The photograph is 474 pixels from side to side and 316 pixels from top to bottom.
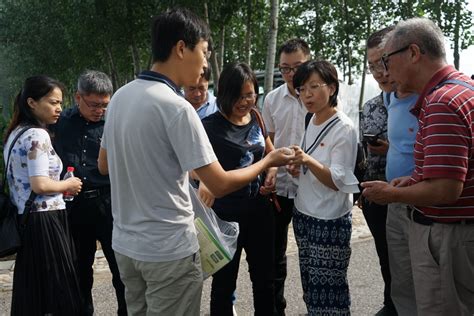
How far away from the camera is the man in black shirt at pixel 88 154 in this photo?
3477 millimetres

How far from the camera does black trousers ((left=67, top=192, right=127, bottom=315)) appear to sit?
11.5 feet

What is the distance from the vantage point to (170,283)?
84.4 inches

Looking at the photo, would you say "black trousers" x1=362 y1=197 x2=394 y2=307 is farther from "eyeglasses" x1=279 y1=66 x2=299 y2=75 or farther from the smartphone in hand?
"eyeglasses" x1=279 y1=66 x2=299 y2=75

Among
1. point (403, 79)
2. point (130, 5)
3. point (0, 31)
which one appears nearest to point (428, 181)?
point (403, 79)

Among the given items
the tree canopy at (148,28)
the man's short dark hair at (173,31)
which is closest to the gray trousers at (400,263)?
the man's short dark hair at (173,31)

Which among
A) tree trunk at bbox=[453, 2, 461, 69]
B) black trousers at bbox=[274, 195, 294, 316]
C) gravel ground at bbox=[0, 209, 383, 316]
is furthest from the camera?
tree trunk at bbox=[453, 2, 461, 69]

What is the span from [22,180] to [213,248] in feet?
4.68

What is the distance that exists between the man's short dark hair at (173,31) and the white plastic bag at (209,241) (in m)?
0.73

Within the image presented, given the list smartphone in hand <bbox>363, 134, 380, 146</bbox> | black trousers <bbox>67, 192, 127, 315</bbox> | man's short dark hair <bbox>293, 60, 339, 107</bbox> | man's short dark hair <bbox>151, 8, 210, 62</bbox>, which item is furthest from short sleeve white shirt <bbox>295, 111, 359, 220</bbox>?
black trousers <bbox>67, 192, 127, 315</bbox>

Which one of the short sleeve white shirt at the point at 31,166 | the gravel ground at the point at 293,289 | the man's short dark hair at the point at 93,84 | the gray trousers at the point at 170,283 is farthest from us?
the gravel ground at the point at 293,289

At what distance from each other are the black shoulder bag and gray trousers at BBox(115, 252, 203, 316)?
1.09m

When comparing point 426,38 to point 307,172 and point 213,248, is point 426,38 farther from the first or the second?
point 213,248

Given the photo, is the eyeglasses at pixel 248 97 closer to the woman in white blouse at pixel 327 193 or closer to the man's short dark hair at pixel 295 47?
the woman in white blouse at pixel 327 193

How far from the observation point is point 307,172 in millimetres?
3191
